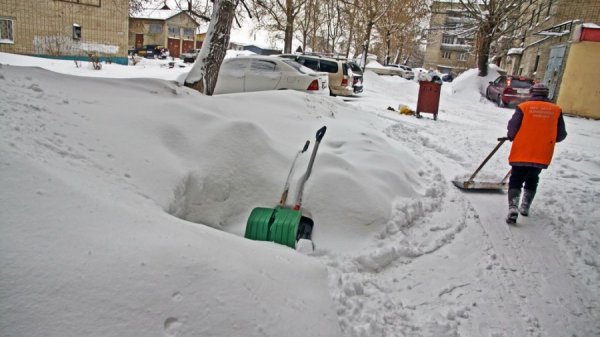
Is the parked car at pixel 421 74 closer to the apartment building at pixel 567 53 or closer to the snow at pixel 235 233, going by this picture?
the apartment building at pixel 567 53

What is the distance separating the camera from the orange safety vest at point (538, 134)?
15.2 ft

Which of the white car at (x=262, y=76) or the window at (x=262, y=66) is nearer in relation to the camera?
the white car at (x=262, y=76)

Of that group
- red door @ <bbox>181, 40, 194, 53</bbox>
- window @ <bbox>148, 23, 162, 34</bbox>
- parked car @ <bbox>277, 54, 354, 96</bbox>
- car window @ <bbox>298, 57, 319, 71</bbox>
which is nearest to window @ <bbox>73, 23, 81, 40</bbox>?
parked car @ <bbox>277, 54, 354, 96</bbox>

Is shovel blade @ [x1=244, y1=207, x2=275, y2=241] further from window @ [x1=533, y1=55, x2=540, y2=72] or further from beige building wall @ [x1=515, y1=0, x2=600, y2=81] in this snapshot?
window @ [x1=533, y1=55, x2=540, y2=72]

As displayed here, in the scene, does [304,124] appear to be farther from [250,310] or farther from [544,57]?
[544,57]

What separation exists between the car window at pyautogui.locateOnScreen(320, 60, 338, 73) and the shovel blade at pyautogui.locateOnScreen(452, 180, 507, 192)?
1130 centimetres

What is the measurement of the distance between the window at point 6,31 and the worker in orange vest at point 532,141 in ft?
102

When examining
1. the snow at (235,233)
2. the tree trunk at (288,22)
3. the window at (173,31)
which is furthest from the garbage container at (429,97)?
the window at (173,31)

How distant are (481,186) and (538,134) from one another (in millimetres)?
1125

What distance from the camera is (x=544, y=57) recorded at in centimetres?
2491

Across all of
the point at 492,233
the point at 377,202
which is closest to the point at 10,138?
the point at 377,202

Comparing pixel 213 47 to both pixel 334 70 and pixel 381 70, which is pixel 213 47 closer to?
pixel 334 70

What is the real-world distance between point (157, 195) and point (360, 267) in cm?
169

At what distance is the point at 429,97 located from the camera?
11.9 metres
